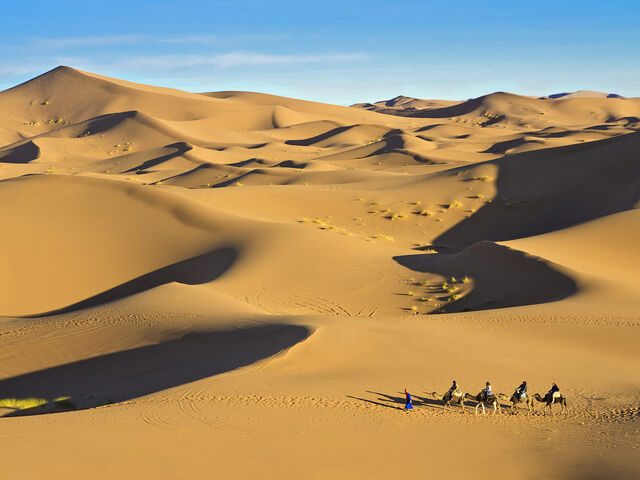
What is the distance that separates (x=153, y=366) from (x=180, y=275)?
9584 millimetres

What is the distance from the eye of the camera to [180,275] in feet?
78.2

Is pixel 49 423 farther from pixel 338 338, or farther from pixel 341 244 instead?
pixel 341 244

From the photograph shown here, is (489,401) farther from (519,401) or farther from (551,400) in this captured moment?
(551,400)

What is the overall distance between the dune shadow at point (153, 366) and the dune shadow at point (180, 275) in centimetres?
757

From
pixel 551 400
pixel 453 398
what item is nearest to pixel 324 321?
pixel 453 398

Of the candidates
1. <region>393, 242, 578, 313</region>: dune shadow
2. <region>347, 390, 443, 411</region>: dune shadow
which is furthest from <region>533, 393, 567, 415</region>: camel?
<region>393, 242, 578, 313</region>: dune shadow

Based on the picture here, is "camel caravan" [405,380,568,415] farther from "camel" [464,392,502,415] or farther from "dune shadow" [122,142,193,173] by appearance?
"dune shadow" [122,142,193,173]

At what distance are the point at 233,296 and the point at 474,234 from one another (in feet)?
53.2

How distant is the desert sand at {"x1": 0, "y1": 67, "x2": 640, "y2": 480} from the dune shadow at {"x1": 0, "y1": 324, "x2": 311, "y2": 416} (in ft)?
0.22

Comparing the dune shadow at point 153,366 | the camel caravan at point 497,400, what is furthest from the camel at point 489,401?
the dune shadow at point 153,366

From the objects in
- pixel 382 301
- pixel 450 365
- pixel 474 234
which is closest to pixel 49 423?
pixel 450 365

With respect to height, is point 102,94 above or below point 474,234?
above

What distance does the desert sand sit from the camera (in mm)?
8492

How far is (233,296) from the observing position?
20.5 metres
